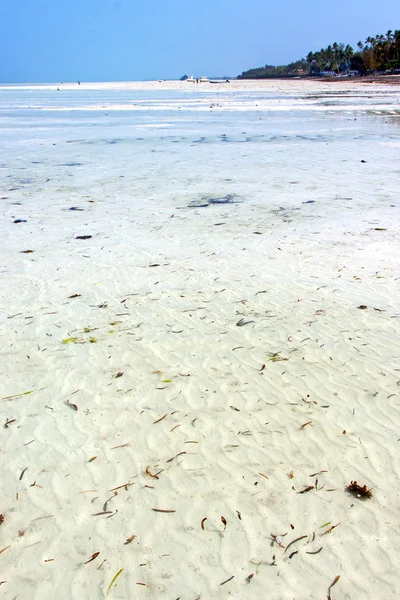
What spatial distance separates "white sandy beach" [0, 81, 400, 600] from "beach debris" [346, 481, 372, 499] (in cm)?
4

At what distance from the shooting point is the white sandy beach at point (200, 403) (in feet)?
9.68

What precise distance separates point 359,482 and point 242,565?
3.38ft

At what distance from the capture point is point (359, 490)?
3383 millimetres

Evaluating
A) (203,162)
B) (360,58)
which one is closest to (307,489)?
(203,162)

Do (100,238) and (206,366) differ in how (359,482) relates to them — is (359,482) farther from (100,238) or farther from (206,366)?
(100,238)

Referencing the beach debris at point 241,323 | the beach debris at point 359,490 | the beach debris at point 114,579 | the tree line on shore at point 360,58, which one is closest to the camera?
the beach debris at point 114,579

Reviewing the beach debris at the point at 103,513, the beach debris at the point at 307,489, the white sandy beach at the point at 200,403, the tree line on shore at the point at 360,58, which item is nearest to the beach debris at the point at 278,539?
the white sandy beach at the point at 200,403

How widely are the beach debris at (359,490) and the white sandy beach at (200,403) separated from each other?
0.13ft

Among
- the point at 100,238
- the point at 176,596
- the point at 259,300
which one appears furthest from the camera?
the point at 100,238

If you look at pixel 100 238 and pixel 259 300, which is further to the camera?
pixel 100 238

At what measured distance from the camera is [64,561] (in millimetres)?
2951

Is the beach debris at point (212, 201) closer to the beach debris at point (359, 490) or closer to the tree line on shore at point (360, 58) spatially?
the beach debris at point (359, 490)

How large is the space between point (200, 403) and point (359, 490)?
1.45 m

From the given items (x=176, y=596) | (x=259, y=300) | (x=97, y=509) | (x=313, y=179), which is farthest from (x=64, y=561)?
(x=313, y=179)
